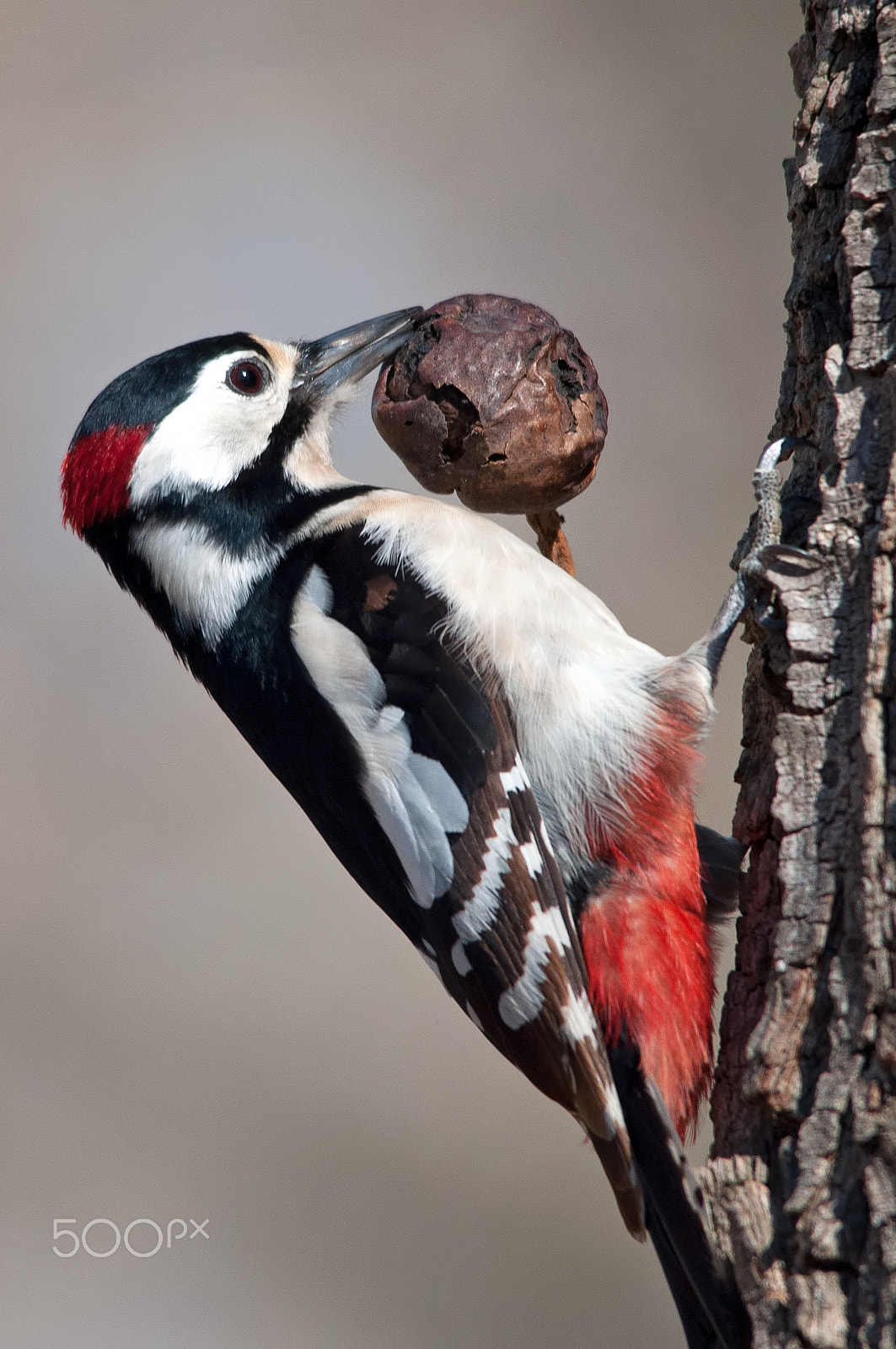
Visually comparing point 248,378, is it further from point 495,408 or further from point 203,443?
point 495,408

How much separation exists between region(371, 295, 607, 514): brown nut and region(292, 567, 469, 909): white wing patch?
0.80 ft

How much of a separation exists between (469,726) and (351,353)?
67 centimetres

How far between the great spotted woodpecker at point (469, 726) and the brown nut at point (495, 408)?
4.2 inches

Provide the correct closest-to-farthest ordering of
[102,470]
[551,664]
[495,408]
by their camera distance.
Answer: [495,408] → [551,664] → [102,470]

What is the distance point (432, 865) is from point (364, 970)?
8.03 feet

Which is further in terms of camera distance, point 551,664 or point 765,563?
point 551,664

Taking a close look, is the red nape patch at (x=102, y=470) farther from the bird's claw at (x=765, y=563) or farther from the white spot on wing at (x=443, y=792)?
the bird's claw at (x=765, y=563)

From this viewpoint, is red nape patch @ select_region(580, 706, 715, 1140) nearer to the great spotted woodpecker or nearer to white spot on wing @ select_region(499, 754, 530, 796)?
the great spotted woodpecker

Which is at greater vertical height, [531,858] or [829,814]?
[829,814]

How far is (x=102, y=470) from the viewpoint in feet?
6.35

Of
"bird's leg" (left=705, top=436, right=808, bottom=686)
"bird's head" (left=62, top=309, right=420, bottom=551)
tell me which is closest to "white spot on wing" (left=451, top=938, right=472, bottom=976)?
"bird's leg" (left=705, top=436, right=808, bottom=686)

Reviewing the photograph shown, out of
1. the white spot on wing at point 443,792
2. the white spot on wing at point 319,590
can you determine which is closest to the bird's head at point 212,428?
the white spot on wing at point 319,590

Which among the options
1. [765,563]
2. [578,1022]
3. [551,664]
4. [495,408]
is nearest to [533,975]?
[578,1022]

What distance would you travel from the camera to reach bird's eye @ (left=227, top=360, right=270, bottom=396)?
1.99 m
